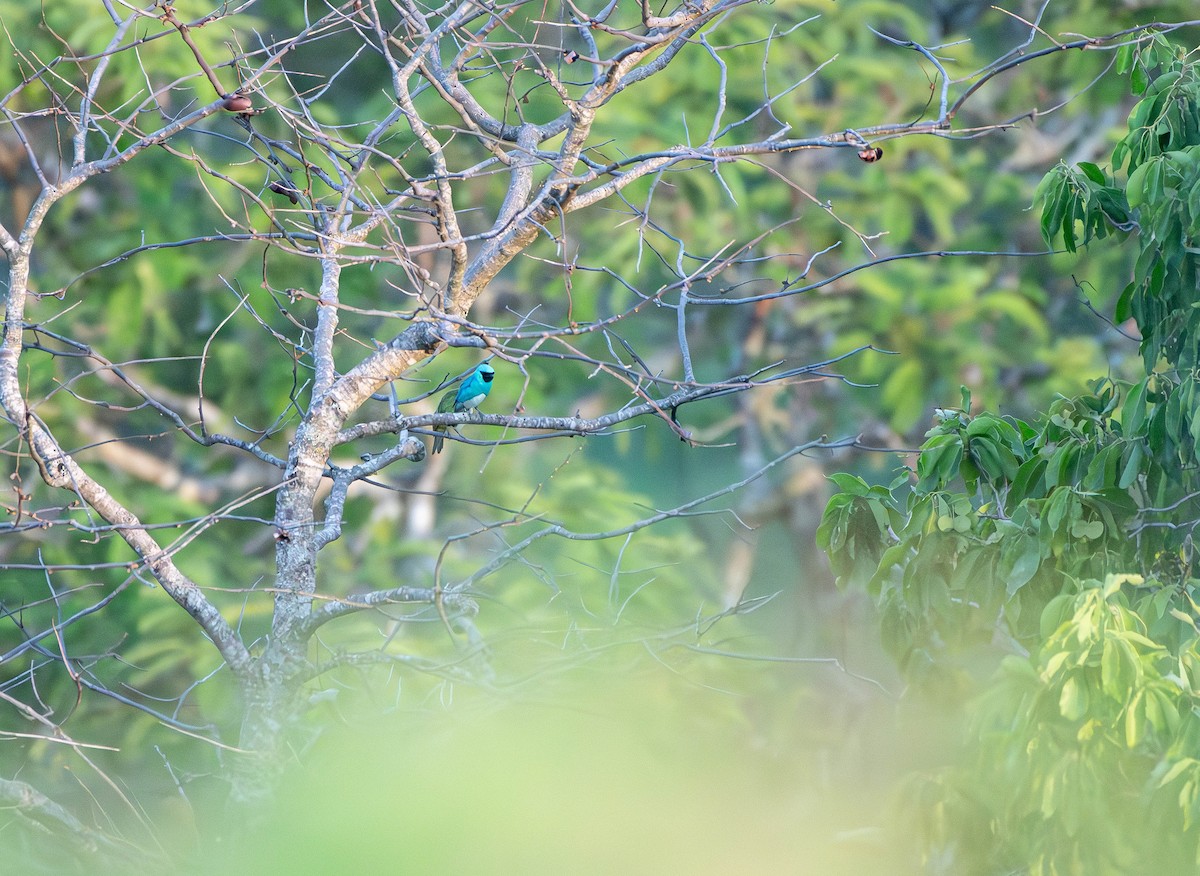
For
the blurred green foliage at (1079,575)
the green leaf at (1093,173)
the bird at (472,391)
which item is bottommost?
the blurred green foliage at (1079,575)

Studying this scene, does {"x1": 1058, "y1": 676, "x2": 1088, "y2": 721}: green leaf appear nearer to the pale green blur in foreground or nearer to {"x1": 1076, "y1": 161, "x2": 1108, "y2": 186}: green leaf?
the pale green blur in foreground

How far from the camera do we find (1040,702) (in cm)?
167

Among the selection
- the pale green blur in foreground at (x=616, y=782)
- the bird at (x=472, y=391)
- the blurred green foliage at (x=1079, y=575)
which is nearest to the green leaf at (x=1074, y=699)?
the blurred green foliage at (x=1079, y=575)

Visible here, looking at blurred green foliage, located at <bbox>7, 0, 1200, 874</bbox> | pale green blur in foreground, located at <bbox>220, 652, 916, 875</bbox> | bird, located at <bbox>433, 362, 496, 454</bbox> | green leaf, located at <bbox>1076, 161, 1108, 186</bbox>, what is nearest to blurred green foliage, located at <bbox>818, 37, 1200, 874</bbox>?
green leaf, located at <bbox>1076, 161, 1108, 186</bbox>

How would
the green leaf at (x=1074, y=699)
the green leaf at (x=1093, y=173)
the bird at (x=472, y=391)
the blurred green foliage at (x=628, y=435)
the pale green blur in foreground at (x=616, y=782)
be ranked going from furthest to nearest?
the blurred green foliage at (x=628, y=435) → the bird at (x=472, y=391) → the pale green blur in foreground at (x=616, y=782) → the green leaf at (x=1093, y=173) → the green leaf at (x=1074, y=699)

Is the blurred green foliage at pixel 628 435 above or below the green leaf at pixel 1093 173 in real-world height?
below

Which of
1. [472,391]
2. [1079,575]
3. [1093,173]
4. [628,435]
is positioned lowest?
[628,435]

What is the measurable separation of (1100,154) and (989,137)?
45cm

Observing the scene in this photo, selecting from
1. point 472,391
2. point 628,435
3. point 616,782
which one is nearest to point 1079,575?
point 472,391

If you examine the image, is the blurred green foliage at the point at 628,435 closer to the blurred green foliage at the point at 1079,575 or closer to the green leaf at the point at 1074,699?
the blurred green foliage at the point at 1079,575

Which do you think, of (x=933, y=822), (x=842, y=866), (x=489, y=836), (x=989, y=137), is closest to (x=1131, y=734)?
(x=933, y=822)

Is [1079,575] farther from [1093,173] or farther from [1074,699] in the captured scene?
[1093,173]

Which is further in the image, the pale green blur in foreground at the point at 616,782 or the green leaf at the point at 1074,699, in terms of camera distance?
the pale green blur in foreground at the point at 616,782

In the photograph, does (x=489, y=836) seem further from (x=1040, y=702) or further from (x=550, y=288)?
(x=550, y=288)
